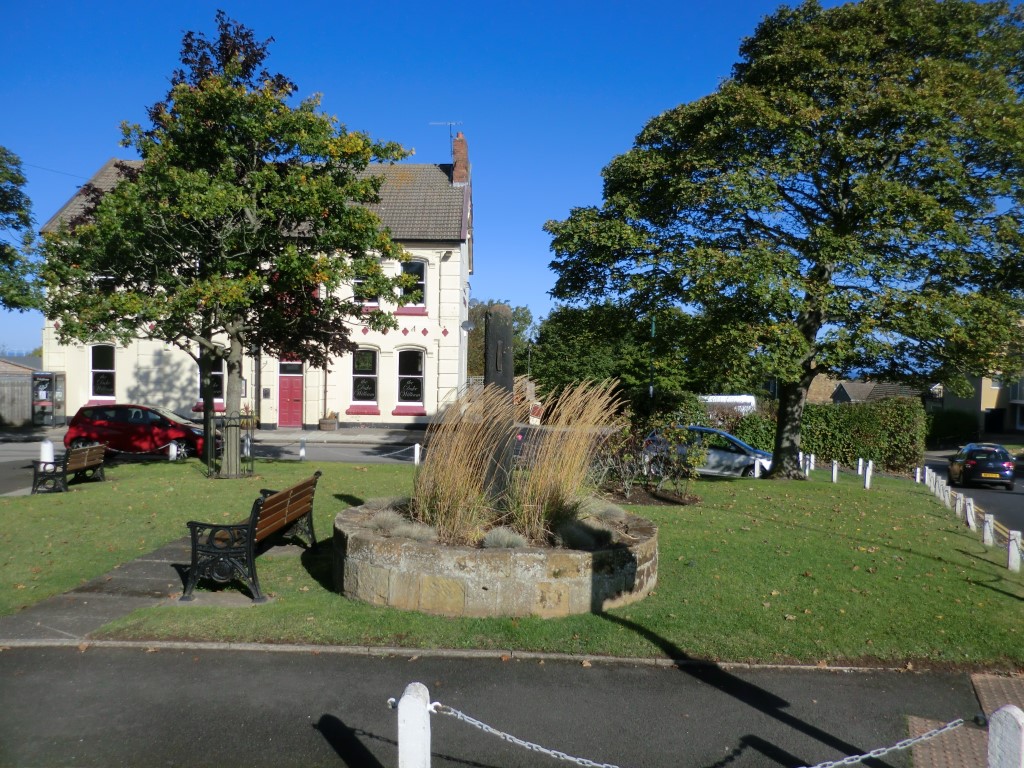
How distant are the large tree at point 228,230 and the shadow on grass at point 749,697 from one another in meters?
9.83

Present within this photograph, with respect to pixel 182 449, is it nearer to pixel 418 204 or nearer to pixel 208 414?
pixel 208 414

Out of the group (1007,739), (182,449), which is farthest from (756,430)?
(1007,739)

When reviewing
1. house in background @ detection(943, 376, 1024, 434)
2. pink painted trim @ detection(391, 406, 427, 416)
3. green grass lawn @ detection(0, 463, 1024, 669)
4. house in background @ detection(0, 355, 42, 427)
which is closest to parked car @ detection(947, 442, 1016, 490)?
green grass lawn @ detection(0, 463, 1024, 669)

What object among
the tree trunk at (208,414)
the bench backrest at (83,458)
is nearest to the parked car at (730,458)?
the tree trunk at (208,414)

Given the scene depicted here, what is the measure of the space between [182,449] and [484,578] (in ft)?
51.4

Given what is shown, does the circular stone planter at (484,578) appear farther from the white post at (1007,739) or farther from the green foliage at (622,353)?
the white post at (1007,739)

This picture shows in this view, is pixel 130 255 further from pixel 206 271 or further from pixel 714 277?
pixel 714 277

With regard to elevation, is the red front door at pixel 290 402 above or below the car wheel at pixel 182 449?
above

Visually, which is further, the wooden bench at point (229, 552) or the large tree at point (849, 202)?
the large tree at point (849, 202)

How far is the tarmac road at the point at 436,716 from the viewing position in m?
4.50

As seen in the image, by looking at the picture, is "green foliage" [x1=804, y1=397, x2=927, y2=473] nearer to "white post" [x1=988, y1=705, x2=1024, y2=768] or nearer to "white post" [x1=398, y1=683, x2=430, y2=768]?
"white post" [x1=988, y1=705, x2=1024, y2=768]

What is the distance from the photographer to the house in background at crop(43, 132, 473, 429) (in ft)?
100

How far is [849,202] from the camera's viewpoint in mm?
15961

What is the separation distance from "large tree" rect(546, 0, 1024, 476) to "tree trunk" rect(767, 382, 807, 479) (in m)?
1.42
